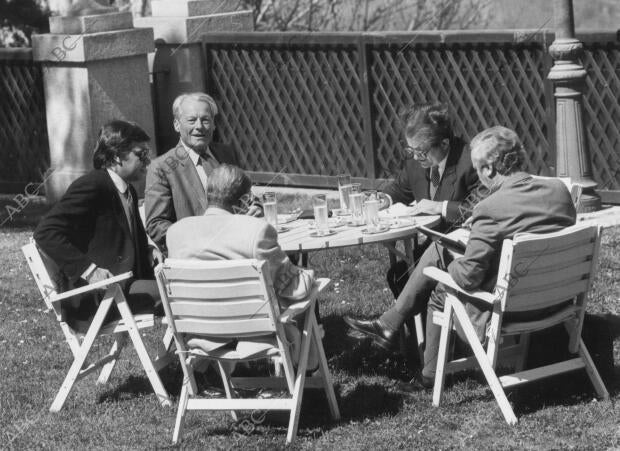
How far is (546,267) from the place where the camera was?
18.2 feet

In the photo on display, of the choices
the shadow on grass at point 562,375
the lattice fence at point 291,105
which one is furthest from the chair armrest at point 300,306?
the lattice fence at point 291,105

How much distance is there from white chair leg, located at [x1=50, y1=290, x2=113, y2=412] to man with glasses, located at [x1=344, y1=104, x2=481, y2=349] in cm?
130

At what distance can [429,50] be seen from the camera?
36.3ft

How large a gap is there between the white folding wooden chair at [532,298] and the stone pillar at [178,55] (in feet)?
23.4

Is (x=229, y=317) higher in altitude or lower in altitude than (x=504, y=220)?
lower

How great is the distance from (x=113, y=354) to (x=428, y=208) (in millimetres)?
1814

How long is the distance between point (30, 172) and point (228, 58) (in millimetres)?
2448

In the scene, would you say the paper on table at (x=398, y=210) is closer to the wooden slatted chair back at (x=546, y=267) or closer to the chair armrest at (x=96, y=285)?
the wooden slatted chair back at (x=546, y=267)

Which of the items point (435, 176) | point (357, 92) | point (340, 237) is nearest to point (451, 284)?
point (340, 237)

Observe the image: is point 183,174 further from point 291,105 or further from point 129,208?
point 291,105

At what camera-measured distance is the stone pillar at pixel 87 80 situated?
38.0 feet

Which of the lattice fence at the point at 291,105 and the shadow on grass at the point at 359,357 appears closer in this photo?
the shadow on grass at the point at 359,357

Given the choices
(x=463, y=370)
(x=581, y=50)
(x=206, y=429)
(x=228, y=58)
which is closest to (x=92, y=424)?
(x=206, y=429)

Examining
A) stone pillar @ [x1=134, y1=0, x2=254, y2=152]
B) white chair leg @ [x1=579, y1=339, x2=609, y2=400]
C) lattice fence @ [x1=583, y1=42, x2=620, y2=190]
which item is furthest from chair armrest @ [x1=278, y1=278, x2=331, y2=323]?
stone pillar @ [x1=134, y1=0, x2=254, y2=152]
